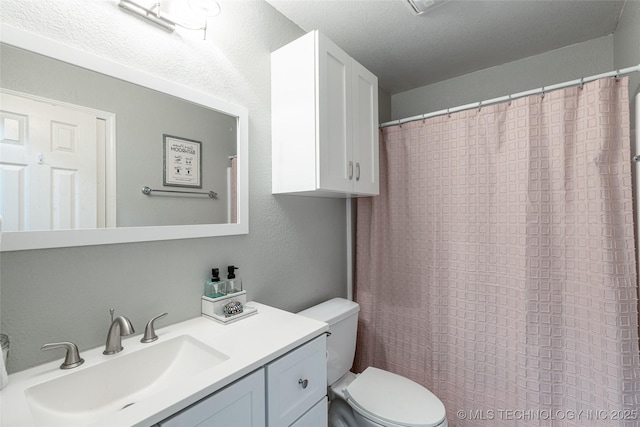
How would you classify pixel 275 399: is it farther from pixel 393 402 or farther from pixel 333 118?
pixel 333 118

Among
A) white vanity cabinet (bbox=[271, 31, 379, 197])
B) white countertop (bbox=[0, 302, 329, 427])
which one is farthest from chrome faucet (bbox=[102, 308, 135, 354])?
white vanity cabinet (bbox=[271, 31, 379, 197])

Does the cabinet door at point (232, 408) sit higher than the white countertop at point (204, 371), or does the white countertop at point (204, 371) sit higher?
the white countertop at point (204, 371)

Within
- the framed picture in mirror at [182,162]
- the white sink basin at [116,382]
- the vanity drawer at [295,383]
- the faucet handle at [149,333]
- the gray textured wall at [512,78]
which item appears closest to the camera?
the white sink basin at [116,382]

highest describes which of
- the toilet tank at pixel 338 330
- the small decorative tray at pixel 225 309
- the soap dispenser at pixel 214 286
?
the soap dispenser at pixel 214 286

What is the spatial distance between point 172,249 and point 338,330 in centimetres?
95

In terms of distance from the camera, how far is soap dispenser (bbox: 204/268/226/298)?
111cm

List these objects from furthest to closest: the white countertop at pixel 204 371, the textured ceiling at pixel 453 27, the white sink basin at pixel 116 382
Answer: the textured ceiling at pixel 453 27
the white sink basin at pixel 116 382
the white countertop at pixel 204 371

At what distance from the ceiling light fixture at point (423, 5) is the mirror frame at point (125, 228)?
98 centimetres

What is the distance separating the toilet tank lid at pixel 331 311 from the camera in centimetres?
144

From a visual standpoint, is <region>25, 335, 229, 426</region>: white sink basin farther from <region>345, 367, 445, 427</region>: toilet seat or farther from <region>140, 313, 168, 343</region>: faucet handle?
<region>345, 367, 445, 427</region>: toilet seat

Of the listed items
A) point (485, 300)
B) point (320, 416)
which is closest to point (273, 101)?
point (320, 416)

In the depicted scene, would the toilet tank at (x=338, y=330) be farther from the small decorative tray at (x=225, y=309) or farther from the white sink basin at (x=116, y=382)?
the white sink basin at (x=116, y=382)

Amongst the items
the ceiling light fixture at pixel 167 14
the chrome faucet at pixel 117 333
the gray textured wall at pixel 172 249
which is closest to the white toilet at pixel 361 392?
the gray textured wall at pixel 172 249

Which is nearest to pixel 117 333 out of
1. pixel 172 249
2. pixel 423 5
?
pixel 172 249
